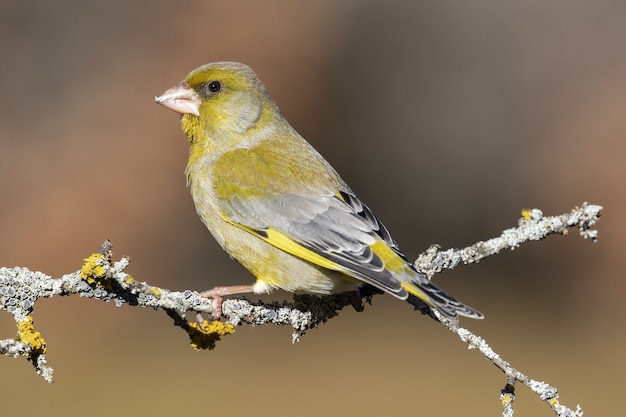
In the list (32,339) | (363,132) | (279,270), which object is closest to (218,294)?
(279,270)

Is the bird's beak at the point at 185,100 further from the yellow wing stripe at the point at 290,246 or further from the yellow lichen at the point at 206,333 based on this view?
the yellow lichen at the point at 206,333

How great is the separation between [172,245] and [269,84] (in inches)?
84.4

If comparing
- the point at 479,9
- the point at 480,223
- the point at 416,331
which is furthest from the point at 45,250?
the point at 479,9

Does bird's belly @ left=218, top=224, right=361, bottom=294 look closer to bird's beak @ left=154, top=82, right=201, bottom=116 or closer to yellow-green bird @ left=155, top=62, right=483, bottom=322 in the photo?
yellow-green bird @ left=155, top=62, right=483, bottom=322

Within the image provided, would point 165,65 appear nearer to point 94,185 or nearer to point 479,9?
point 94,185

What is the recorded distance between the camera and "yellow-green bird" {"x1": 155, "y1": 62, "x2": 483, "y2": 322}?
425 centimetres

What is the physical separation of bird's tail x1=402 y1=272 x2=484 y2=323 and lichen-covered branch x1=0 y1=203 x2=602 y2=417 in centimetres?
9

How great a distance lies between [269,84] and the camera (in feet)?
34.1

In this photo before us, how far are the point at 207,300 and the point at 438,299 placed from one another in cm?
99

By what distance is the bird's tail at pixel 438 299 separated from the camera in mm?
3914

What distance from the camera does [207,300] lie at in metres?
3.99

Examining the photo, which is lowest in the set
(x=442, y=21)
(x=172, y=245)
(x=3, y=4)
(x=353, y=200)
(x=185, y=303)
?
(x=185, y=303)

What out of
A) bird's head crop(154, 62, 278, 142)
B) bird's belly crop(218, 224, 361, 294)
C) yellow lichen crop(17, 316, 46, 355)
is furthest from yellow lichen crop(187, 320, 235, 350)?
bird's head crop(154, 62, 278, 142)

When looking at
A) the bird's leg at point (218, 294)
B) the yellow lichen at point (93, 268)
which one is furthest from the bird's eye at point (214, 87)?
the yellow lichen at point (93, 268)
